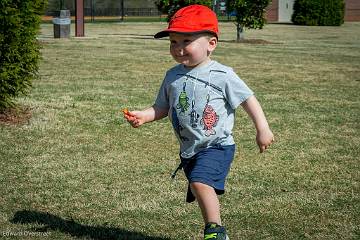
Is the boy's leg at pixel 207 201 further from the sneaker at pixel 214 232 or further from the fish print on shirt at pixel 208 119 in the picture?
the fish print on shirt at pixel 208 119

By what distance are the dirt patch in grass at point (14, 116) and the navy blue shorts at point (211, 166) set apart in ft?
15.2

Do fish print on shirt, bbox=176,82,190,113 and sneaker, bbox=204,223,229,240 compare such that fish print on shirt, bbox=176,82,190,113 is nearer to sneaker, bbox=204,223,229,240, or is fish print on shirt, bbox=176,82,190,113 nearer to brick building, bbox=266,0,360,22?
sneaker, bbox=204,223,229,240

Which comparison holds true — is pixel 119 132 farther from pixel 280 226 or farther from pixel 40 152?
pixel 280 226

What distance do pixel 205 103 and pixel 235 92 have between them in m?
0.20

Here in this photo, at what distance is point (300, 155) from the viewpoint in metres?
6.54

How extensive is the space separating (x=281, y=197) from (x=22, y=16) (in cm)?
468

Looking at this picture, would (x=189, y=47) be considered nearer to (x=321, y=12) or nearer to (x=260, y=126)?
(x=260, y=126)

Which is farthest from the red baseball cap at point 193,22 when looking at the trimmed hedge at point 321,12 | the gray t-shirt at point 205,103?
the trimmed hedge at point 321,12

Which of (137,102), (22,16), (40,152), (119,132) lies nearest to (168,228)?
(40,152)

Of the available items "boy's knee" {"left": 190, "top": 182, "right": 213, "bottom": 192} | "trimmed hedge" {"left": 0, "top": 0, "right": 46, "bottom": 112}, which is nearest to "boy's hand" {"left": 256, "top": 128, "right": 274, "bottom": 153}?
"boy's knee" {"left": 190, "top": 182, "right": 213, "bottom": 192}

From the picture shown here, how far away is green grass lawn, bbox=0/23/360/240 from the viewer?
13.9ft

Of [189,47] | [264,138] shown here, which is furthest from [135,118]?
[264,138]

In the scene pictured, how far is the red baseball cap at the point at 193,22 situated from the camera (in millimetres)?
3449

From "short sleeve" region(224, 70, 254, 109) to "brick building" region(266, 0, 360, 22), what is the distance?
2253 inches
